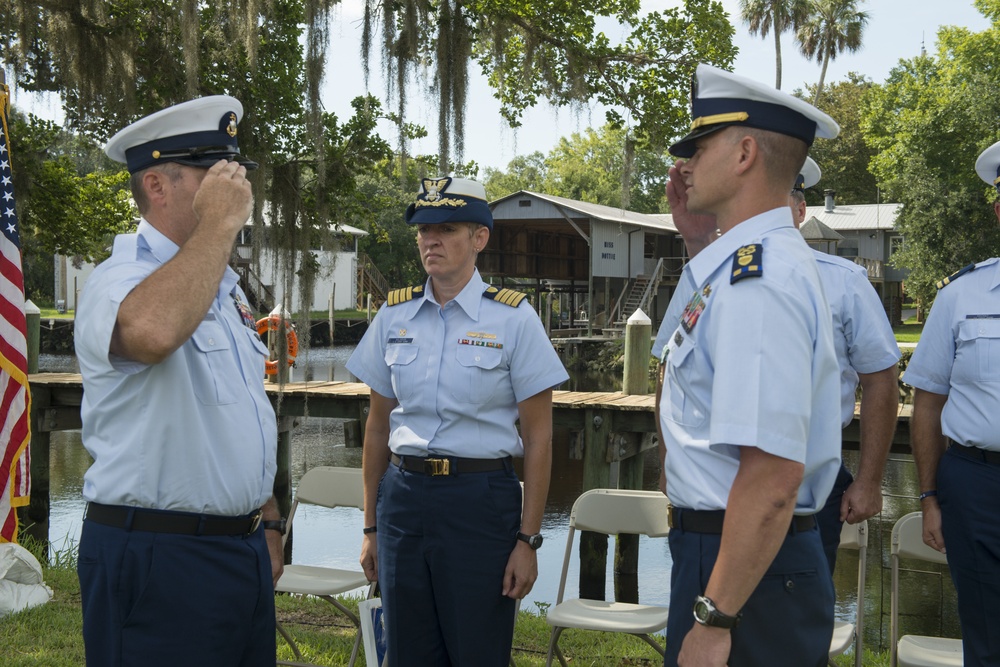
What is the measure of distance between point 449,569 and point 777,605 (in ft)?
4.44

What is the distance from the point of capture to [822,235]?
29.8 meters

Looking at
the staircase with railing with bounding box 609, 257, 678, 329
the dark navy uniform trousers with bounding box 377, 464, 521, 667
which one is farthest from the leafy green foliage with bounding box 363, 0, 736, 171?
the staircase with railing with bounding box 609, 257, 678, 329

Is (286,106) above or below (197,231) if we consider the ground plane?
above

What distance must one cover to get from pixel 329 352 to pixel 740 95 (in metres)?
31.7

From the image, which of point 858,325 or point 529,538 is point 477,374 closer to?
point 529,538

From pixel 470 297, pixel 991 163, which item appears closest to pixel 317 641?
pixel 470 297

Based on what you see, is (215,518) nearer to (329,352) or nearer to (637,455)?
(637,455)

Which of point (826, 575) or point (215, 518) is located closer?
point (826, 575)

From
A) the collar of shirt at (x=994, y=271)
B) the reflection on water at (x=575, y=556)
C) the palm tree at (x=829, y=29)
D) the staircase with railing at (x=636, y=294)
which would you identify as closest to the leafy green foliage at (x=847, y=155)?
the palm tree at (x=829, y=29)

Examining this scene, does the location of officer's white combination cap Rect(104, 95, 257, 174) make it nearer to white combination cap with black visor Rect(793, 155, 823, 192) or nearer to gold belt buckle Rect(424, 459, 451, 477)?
gold belt buckle Rect(424, 459, 451, 477)

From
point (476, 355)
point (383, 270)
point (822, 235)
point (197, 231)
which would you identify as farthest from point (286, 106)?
point (383, 270)

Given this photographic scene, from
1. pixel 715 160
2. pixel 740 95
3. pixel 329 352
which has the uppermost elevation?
pixel 740 95

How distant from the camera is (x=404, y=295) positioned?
339cm

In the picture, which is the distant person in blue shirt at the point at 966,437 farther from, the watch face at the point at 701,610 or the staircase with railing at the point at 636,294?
the staircase with railing at the point at 636,294
